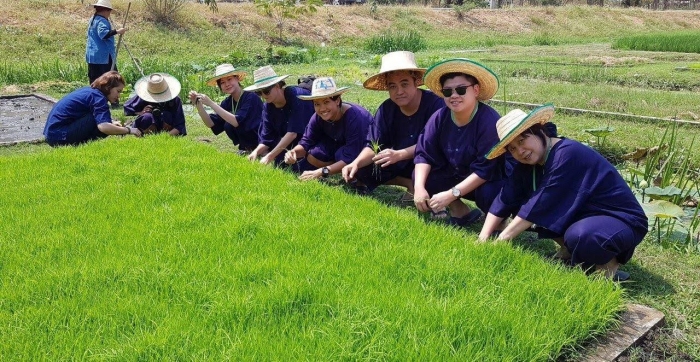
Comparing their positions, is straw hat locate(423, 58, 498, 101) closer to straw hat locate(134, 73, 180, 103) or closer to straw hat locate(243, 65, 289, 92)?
straw hat locate(243, 65, 289, 92)

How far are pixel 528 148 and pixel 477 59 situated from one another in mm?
14748

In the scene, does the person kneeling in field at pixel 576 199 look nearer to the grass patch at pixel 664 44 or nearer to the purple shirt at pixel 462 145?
the purple shirt at pixel 462 145

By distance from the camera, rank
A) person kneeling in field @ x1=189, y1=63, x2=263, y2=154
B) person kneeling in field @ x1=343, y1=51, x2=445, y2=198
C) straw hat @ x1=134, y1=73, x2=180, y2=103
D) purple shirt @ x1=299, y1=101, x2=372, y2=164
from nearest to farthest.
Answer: person kneeling in field @ x1=343, y1=51, x2=445, y2=198, purple shirt @ x1=299, y1=101, x2=372, y2=164, person kneeling in field @ x1=189, y1=63, x2=263, y2=154, straw hat @ x1=134, y1=73, x2=180, y2=103

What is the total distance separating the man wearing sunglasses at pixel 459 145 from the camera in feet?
12.5

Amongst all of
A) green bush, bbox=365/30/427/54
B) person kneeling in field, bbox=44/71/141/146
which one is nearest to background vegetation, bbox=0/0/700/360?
green bush, bbox=365/30/427/54

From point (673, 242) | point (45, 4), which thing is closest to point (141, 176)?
point (673, 242)

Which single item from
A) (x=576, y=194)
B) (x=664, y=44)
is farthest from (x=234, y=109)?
(x=664, y=44)

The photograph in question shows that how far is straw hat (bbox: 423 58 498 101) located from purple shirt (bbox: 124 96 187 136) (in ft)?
13.2

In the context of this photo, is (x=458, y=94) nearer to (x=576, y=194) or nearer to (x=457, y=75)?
(x=457, y=75)

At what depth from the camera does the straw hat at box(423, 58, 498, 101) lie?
12.1 feet

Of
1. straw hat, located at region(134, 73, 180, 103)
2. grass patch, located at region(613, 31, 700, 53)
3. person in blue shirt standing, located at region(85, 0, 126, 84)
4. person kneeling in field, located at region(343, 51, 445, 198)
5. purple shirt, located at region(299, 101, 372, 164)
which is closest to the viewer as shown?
person kneeling in field, located at region(343, 51, 445, 198)

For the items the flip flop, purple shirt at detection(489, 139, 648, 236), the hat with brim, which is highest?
the hat with brim

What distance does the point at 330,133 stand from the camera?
17.1 ft

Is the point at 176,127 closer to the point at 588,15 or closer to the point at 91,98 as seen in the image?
the point at 91,98
